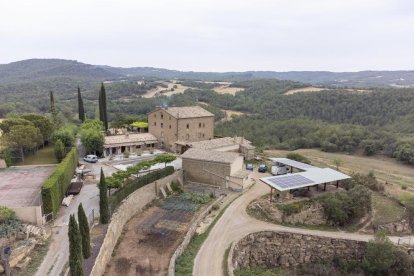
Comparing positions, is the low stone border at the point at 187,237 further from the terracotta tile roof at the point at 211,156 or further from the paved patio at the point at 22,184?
the paved patio at the point at 22,184

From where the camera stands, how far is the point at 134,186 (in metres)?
35.2

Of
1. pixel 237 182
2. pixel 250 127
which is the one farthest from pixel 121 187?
pixel 250 127

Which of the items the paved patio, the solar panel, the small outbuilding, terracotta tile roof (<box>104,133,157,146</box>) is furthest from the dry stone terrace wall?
terracotta tile roof (<box>104,133,157,146</box>)

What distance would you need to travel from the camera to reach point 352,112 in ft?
335

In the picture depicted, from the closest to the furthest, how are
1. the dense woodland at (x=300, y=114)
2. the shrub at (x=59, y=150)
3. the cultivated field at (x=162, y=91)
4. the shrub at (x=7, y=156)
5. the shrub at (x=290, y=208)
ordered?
the shrub at (x=290, y=208), the shrub at (x=7, y=156), the shrub at (x=59, y=150), the dense woodland at (x=300, y=114), the cultivated field at (x=162, y=91)

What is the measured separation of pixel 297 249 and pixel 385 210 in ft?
45.7

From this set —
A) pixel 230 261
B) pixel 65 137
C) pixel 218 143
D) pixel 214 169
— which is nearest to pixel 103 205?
pixel 230 261

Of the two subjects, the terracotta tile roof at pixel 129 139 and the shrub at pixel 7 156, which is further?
the terracotta tile roof at pixel 129 139

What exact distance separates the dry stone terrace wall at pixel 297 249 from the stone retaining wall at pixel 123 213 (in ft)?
41.2

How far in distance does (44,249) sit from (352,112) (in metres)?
97.2

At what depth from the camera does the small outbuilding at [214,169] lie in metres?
40.9

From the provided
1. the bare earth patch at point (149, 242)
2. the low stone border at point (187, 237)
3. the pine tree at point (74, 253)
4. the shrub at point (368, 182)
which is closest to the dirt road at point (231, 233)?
the low stone border at point (187, 237)

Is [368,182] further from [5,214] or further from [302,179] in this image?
[5,214]

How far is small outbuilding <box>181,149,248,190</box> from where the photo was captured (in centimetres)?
4095
